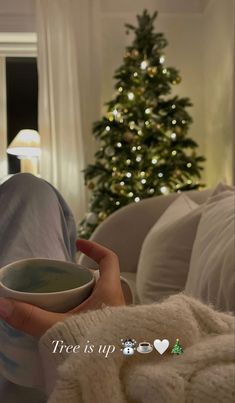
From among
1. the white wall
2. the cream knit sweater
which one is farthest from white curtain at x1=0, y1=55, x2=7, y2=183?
the cream knit sweater

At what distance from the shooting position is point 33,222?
77cm

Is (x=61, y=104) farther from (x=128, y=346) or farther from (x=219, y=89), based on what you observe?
(x=128, y=346)

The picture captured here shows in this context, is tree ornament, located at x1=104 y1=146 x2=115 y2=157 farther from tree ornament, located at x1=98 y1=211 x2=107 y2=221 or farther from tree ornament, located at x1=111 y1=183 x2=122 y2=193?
tree ornament, located at x1=98 y1=211 x2=107 y2=221

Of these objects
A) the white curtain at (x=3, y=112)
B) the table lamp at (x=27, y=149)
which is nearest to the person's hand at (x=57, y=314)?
the table lamp at (x=27, y=149)

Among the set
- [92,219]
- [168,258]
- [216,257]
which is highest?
[216,257]

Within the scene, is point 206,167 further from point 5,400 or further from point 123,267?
point 5,400

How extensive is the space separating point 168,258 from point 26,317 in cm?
112

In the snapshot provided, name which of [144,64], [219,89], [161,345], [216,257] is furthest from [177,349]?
[219,89]

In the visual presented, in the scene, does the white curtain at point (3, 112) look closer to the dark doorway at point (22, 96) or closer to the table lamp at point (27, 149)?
the dark doorway at point (22, 96)

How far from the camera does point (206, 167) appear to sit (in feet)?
12.3

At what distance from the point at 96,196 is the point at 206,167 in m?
1.00

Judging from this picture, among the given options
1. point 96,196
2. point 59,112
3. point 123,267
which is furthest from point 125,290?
point 59,112

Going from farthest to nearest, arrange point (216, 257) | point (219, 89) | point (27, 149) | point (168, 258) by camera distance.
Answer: point (27, 149), point (219, 89), point (168, 258), point (216, 257)

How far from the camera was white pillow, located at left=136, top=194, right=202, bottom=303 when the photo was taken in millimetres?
1455
